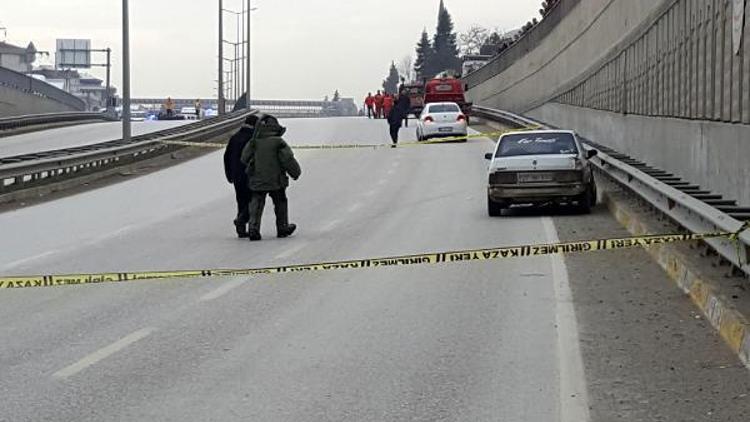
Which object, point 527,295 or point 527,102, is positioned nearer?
point 527,295

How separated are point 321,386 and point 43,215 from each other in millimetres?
14999

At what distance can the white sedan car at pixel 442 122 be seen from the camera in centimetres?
4209

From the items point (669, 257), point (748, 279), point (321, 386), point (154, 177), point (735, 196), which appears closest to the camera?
point (321, 386)

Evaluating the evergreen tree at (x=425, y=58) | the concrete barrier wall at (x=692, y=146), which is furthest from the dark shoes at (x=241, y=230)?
the evergreen tree at (x=425, y=58)

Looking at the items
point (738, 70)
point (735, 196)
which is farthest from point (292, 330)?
point (738, 70)

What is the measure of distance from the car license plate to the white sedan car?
22102 mm

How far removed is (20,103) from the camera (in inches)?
2579

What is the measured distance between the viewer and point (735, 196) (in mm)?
15500

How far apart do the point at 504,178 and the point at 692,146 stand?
127 inches

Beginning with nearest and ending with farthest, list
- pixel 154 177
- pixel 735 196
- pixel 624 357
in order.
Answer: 1. pixel 624 357
2. pixel 735 196
3. pixel 154 177

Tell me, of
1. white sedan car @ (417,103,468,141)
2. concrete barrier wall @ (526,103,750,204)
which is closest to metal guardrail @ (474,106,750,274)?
concrete barrier wall @ (526,103,750,204)

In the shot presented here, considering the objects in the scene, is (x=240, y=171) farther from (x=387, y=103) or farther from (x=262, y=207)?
(x=387, y=103)

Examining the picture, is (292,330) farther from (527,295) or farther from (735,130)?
(735,130)

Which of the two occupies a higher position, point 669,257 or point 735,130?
point 735,130
